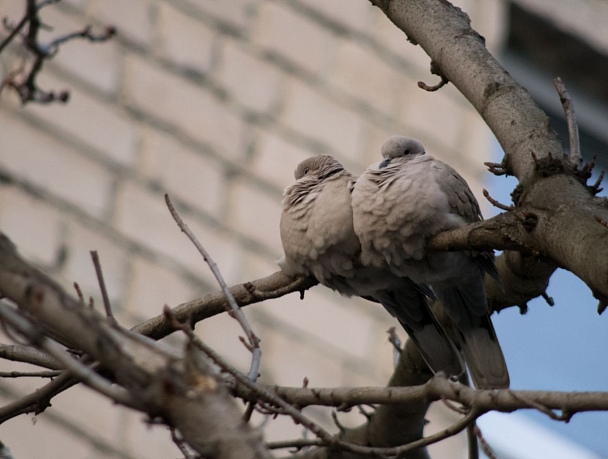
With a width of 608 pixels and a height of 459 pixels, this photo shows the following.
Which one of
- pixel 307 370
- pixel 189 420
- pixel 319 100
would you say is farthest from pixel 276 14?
pixel 189 420

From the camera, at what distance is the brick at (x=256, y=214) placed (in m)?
4.57

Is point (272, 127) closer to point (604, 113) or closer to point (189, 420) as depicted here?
point (604, 113)

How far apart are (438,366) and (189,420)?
1565 millimetres

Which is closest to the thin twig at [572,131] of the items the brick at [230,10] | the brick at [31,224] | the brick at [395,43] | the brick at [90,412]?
the brick at [90,412]

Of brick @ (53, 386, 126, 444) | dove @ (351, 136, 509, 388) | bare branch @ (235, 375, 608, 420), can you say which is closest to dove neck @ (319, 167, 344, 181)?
dove @ (351, 136, 509, 388)

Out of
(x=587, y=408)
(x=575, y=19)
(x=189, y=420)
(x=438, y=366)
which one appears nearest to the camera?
(x=189, y=420)

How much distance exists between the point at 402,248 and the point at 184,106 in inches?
88.8

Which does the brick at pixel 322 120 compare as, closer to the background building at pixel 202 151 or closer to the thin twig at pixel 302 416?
the background building at pixel 202 151

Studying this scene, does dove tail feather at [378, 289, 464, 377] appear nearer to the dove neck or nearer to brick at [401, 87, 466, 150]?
the dove neck

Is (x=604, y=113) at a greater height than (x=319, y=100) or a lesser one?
greater

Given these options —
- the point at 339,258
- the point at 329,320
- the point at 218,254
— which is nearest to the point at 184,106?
the point at 218,254

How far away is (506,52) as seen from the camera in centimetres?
605

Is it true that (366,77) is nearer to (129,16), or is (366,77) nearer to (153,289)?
(129,16)

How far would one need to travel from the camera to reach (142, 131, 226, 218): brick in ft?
14.6
